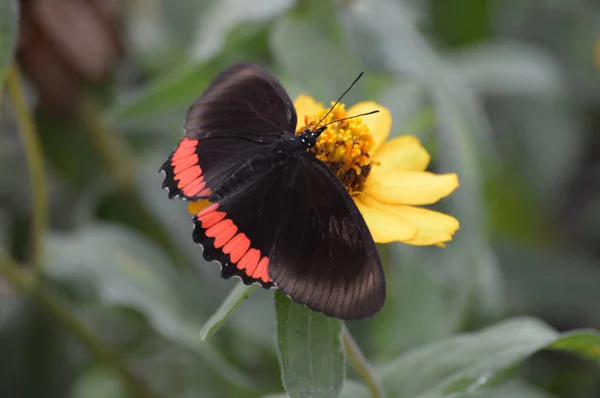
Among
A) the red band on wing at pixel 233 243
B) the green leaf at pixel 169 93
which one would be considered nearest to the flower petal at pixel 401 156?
the red band on wing at pixel 233 243

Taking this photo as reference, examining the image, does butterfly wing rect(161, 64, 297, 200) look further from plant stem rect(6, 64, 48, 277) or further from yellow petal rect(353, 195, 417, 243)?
plant stem rect(6, 64, 48, 277)

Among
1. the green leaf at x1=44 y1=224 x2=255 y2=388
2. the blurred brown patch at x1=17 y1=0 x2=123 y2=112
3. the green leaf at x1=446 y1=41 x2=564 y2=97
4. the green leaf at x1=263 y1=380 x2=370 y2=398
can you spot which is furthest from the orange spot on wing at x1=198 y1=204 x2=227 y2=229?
the green leaf at x1=446 y1=41 x2=564 y2=97

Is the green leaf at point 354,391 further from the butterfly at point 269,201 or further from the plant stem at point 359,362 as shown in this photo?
the butterfly at point 269,201

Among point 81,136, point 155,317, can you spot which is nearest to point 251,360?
point 155,317

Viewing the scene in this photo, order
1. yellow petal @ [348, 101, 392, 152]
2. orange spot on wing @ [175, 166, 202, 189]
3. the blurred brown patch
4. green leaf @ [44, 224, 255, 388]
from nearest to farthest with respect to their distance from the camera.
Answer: orange spot on wing @ [175, 166, 202, 189]
yellow petal @ [348, 101, 392, 152]
green leaf @ [44, 224, 255, 388]
the blurred brown patch

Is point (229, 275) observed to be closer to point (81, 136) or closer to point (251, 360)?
point (251, 360)

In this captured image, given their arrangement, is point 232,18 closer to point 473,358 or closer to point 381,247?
point 381,247

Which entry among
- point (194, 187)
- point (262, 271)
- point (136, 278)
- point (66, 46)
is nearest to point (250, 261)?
point (262, 271)

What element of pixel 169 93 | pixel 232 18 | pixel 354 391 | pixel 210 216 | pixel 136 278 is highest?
pixel 232 18
